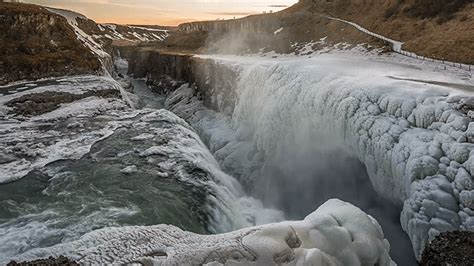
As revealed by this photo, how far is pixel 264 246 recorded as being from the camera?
5559 mm

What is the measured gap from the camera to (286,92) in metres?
16.3

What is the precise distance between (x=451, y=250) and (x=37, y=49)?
28889mm

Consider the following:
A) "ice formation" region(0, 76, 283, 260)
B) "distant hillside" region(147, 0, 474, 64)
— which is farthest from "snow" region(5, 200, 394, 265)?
"distant hillside" region(147, 0, 474, 64)

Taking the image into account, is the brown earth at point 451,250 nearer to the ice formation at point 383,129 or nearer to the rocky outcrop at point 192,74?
the ice formation at point 383,129

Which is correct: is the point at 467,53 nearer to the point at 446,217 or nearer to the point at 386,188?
the point at 386,188

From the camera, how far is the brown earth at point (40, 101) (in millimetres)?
18266

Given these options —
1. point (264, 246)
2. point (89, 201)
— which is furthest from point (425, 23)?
point (264, 246)

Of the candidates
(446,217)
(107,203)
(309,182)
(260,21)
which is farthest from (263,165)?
(260,21)

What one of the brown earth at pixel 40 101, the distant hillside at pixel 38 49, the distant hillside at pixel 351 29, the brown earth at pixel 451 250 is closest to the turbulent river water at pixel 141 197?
the brown earth at pixel 451 250

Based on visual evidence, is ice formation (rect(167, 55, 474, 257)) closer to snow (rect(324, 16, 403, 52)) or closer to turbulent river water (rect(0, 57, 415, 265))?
turbulent river water (rect(0, 57, 415, 265))

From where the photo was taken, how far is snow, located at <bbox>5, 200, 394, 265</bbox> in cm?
547

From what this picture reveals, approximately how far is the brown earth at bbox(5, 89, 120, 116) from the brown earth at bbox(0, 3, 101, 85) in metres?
5.25

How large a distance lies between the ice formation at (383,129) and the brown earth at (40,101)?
340 inches

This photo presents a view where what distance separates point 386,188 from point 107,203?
24.0 ft
